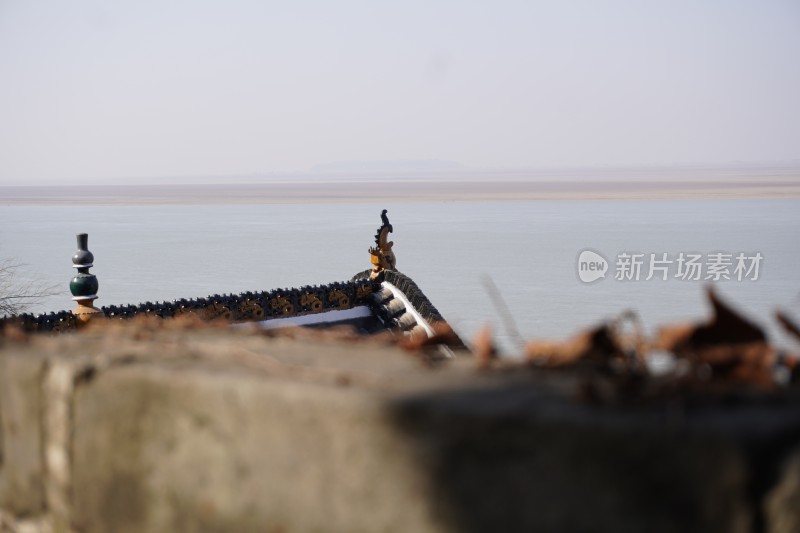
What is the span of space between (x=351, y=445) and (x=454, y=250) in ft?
223

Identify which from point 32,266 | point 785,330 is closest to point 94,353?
point 785,330

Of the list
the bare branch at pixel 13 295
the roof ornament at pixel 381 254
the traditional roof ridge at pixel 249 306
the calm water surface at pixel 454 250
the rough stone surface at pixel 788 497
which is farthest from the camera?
the calm water surface at pixel 454 250

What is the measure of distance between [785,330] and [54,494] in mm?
1194

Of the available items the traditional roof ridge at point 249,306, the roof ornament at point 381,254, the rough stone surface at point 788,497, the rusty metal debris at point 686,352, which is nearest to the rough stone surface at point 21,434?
the rusty metal debris at point 686,352

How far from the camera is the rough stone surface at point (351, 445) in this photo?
111 cm

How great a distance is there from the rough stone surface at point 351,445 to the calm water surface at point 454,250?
22519 millimetres

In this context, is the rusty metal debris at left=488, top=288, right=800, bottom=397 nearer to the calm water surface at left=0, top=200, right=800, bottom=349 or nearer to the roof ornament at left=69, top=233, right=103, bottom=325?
the roof ornament at left=69, top=233, right=103, bottom=325

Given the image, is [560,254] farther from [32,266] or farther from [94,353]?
[94,353]

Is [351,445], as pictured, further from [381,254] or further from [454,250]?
[454,250]

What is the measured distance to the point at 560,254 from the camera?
66688mm

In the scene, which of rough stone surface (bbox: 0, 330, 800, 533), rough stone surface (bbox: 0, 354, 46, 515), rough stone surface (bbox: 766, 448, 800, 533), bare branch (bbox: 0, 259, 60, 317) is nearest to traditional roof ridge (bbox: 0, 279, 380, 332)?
rough stone surface (bbox: 0, 354, 46, 515)

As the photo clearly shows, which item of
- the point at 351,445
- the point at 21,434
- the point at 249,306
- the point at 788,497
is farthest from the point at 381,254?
the point at 788,497

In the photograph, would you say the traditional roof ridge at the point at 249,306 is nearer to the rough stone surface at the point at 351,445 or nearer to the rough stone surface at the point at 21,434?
the rough stone surface at the point at 21,434

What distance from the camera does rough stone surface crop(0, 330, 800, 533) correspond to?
1111 millimetres
